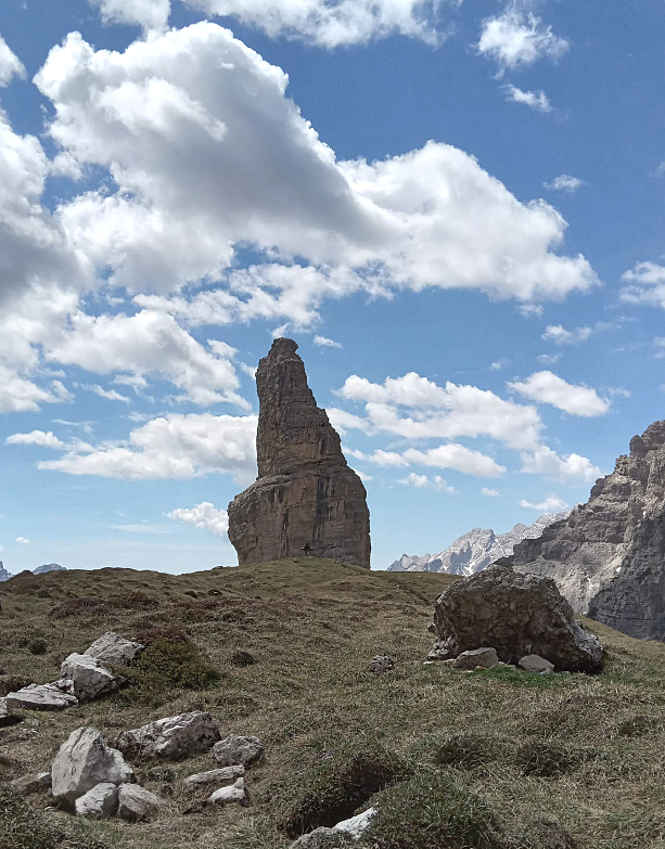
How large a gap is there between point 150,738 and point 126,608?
58.0 feet

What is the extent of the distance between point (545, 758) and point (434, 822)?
3.05 metres

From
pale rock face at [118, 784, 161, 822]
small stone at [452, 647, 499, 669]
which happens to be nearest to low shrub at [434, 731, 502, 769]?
pale rock face at [118, 784, 161, 822]

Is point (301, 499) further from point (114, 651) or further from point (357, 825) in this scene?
point (357, 825)

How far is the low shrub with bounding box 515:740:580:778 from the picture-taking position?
26.6ft

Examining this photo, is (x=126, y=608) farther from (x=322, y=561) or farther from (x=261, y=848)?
(x=322, y=561)

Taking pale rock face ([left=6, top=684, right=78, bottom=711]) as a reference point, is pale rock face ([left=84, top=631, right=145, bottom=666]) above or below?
above

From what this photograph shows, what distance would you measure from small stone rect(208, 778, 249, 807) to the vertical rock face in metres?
90.8

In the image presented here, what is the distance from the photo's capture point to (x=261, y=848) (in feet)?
21.7

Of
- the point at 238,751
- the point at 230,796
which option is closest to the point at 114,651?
the point at 238,751

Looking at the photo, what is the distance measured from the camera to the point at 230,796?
27.1ft

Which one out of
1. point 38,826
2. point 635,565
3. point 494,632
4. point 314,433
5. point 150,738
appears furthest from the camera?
point 635,565

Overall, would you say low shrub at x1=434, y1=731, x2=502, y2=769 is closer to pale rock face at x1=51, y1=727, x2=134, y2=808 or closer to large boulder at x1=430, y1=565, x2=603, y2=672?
pale rock face at x1=51, y1=727, x2=134, y2=808

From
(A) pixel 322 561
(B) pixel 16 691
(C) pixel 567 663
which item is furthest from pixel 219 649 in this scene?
(A) pixel 322 561

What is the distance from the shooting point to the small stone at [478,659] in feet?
53.1
